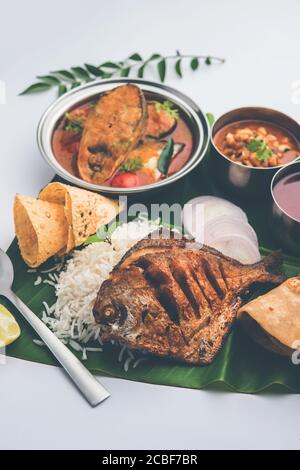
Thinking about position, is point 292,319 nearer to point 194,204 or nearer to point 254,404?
point 254,404

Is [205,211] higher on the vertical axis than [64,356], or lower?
higher

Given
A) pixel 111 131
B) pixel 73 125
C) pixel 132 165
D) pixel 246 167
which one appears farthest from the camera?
pixel 73 125

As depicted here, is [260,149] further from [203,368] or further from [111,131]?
[203,368]

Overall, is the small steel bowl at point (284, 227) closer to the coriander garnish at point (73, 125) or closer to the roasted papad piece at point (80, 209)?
the roasted papad piece at point (80, 209)

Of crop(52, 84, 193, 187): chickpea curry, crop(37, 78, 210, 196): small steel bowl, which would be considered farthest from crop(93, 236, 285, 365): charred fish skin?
crop(52, 84, 193, 187): chickpea curry

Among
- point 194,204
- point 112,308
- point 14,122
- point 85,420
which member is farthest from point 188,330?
point 14,122

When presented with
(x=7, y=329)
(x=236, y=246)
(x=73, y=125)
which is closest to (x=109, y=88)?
(x=73, y=125)

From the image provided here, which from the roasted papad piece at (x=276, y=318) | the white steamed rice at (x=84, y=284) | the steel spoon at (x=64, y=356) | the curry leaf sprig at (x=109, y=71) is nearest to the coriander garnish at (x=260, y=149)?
the white steamed rice at (x=84, y=284)
